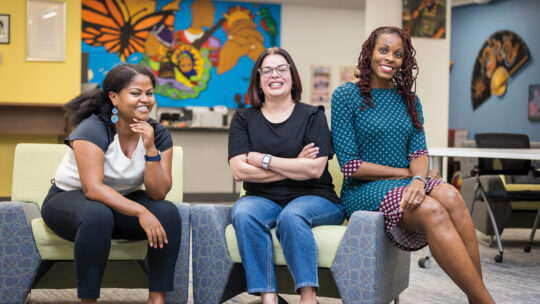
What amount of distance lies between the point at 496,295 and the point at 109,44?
22.0ft

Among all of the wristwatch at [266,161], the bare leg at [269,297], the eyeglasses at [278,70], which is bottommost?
the bare leg at [269,297]

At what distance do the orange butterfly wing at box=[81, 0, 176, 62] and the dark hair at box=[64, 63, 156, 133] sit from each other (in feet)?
20.3

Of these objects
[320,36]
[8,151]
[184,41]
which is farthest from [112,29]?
[320,36]

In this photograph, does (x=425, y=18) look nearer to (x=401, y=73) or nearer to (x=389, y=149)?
(x=401, y=73)

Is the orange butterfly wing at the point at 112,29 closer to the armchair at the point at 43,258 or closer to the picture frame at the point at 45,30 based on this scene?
the picture frame at the point at 45,30

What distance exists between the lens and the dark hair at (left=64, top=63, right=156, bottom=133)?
2451mm

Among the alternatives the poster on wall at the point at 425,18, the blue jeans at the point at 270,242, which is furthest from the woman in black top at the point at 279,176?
the poster on wall at the point at 425,18

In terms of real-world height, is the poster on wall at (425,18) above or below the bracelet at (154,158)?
above

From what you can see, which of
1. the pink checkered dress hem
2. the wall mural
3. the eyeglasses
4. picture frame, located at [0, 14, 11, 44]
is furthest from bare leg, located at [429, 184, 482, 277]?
the wall mural

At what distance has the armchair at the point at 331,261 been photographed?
226cm

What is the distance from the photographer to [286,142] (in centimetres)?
259

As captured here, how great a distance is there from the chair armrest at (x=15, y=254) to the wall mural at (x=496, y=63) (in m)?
8.05

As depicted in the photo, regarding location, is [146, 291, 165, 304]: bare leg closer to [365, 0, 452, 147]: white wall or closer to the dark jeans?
the dark jeans

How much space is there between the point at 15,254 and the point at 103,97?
28.9 inches
